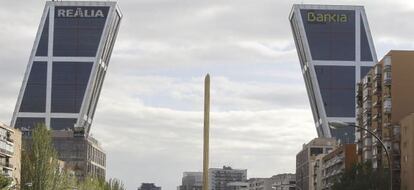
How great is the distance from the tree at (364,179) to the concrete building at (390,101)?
3340 mm

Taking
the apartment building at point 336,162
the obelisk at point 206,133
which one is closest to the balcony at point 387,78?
the apartment building at point 336,162

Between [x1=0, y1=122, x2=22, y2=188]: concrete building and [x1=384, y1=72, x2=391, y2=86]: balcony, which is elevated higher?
[x1=384, y1=72, x2=391, y2=86]: balcony

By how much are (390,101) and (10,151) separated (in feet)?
160

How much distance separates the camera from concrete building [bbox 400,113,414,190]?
11038cm

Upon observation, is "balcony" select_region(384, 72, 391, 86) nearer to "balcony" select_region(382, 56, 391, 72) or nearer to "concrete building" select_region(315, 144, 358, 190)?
"balcony" select_region(382, 56, 391, 72)

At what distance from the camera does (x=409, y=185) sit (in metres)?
111

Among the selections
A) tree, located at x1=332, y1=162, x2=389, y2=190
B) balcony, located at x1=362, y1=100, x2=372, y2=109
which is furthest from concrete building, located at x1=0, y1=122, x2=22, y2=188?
balcony, located at x1=362, y1=100, x2=372, y2=109

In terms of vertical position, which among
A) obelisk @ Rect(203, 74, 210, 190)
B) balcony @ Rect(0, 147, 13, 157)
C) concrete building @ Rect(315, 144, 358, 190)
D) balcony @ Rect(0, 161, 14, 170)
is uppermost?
concrete building @ Rect(315, 144, 358, 190)

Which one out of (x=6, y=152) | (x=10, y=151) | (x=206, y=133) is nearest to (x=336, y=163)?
(x=10, y=151)

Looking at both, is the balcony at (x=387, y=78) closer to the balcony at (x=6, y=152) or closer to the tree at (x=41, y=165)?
the balcony at (x=6, y=152)

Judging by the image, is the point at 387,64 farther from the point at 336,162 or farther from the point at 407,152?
the point at 336,162

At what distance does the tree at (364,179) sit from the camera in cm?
10900

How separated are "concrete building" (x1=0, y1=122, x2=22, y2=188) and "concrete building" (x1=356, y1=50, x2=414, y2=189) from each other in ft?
150

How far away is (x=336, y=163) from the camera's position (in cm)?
16712
